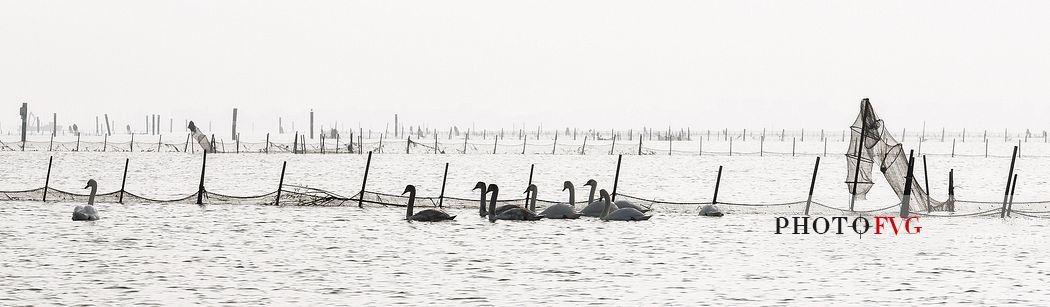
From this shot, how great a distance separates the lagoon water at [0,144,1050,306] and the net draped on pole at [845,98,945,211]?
1327 millimetres

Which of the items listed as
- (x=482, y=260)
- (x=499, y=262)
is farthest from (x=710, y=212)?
(x=499, y=262)

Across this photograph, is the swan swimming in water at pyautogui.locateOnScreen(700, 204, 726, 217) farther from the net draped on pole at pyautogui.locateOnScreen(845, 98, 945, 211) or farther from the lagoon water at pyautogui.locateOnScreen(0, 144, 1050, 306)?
the net draped on pole at pyautogui.locateOnScreen(845, 98, 945, 211)

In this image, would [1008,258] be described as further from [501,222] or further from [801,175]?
[801,175]

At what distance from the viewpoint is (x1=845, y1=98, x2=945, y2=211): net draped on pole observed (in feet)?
103

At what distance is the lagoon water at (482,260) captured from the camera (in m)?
16.6

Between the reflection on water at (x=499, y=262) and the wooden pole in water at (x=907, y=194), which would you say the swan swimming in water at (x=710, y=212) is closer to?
the reflection on water at (x=499, y=262)

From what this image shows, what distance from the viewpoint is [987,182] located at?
61.5m

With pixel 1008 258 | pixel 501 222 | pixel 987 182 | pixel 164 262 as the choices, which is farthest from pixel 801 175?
pixel 164 262

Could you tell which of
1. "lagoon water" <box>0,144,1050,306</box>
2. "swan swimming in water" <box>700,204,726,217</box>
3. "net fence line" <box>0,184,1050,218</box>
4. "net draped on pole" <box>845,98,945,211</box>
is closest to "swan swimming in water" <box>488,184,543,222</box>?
"lagoon water" <box>0,144,1050,306</box>

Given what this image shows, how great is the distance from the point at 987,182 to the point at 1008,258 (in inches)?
1655

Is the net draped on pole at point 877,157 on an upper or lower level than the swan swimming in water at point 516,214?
upper

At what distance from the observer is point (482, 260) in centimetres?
2069

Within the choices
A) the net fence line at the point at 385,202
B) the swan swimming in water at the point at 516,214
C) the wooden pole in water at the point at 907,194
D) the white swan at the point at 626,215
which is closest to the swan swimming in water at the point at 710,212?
the net fence line at the point at 385,202

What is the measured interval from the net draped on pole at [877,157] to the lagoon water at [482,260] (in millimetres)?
1327
